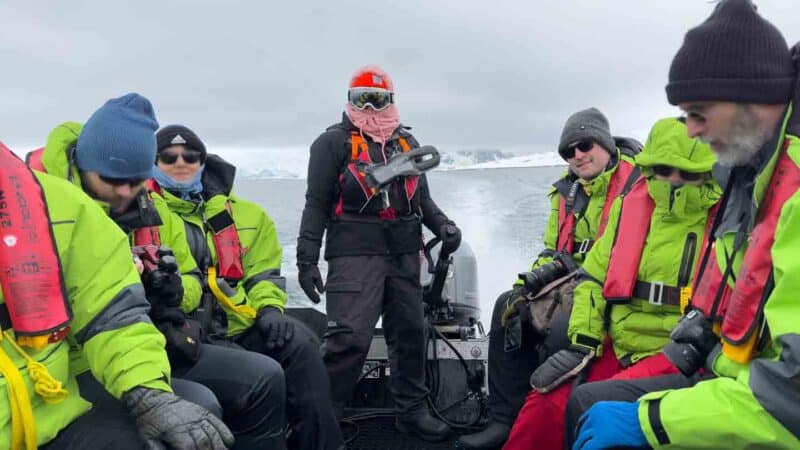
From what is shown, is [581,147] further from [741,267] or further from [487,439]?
[741,267]

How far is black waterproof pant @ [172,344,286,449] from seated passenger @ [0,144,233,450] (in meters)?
0.58

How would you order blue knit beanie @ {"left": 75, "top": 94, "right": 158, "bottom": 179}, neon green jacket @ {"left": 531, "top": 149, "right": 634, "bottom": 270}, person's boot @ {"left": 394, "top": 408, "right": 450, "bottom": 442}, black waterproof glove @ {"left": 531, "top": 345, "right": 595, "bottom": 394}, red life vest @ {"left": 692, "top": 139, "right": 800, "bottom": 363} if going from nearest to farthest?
red life vest @ {"left": 692, "top": 139, "right": 800, "bottom": 363}
blue knit beanie @ {"left": 75, "top": 94, "right": 158, "bottom": 179}
black waterproof glove @ {"left": 531, "top": 345, "right": 595, "bottom": 394}
neon green jacket @ {"left": 531, "top": 149, "right": 634, "bottom": 270}
person's boot @ {"left": 394, "top": 408, "right": 450, "bottom": 442}

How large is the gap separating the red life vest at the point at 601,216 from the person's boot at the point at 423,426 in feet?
3.39

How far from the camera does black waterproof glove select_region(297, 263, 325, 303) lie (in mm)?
3320

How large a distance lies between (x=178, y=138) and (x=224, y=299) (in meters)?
0.70

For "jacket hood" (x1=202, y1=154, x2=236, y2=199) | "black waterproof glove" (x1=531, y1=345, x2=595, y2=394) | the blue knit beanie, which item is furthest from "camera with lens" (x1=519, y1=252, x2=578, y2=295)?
the blue knit beanie

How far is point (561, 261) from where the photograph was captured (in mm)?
3182

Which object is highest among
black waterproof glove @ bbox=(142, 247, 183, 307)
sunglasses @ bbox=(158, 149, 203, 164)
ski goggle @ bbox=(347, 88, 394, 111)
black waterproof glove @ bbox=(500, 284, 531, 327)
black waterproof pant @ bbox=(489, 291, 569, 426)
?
ski goggle @ bbox=(347, 88, 394, 111)

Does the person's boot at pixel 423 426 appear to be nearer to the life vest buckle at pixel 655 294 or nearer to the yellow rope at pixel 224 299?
the yellow rope at pixel 224 299

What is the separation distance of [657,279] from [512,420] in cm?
105

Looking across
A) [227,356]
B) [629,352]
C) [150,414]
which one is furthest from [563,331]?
[150,414]

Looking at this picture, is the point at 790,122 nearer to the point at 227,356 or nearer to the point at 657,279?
the point at 657,279

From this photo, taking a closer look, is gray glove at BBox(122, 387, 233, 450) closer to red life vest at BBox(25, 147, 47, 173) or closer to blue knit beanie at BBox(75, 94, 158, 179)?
blue knit beanie at BBox(75, 94, 158, 179)

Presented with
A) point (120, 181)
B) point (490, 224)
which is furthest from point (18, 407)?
point (490, 224)
